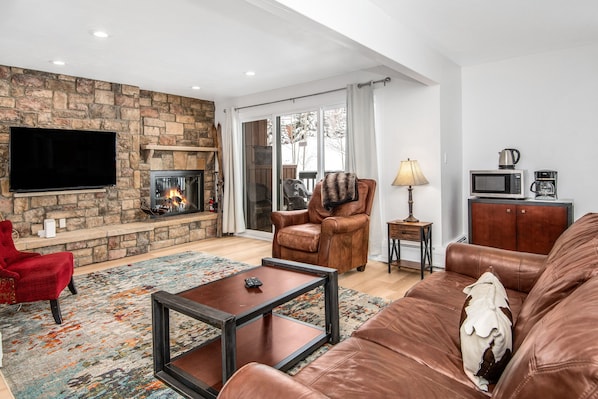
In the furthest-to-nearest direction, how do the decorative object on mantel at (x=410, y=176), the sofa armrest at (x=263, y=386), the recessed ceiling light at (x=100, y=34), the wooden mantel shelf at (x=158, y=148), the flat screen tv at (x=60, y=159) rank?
the wooden mantel shelf at (x=158, y=148) < the flat screen tv at (x=60, y=159) < the decorative object on mantel at (x=410, y=176) < the recessed ceiling light at (x=100, y=34) < the sofa armrest at (x=263, y=386)

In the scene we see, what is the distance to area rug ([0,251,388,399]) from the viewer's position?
6.58 ft

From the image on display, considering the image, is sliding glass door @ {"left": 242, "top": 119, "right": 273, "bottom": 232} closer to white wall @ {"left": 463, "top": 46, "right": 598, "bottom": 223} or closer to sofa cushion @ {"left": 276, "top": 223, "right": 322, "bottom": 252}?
sofa cushion @ {"left": 276, "top": 223, "right": 322, "bottom": 252}

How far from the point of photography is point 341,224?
12.0ft

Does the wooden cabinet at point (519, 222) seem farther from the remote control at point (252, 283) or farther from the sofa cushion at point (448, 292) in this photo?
the remote control at point (252, 283)

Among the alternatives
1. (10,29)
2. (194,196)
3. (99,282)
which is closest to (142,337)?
(99,282)

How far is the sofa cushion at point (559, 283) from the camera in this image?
1.13m

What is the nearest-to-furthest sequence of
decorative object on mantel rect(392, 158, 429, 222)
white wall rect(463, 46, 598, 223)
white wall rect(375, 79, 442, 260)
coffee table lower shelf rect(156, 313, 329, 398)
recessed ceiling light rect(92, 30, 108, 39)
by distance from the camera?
coffee table lower shelf rect(156, 313, 329, 398) < recessed ceiling light rect(92, 30, 108, 39) < white wall rect(463, 46, 598, 223) < decorative object on mantel rect(392, 158, 429, 222) < white wall rect(375, 79, 442, 260)

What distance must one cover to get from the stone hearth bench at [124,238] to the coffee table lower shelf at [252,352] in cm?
309

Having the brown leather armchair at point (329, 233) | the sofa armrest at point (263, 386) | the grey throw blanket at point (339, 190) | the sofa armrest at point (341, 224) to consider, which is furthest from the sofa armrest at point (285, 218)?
the sofa armrest at point (263, 386)

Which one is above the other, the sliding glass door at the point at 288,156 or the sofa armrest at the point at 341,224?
the sliding glass door at the point at 288,156

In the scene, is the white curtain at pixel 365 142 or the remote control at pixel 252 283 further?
the white curtain at pixel 365 142

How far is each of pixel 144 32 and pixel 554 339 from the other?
3641 millimetres

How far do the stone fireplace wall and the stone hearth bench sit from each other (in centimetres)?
9

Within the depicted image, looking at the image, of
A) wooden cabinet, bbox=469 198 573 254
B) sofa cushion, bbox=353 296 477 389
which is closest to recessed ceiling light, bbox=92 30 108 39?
sofa cushion, bbox=353 296 477 389
